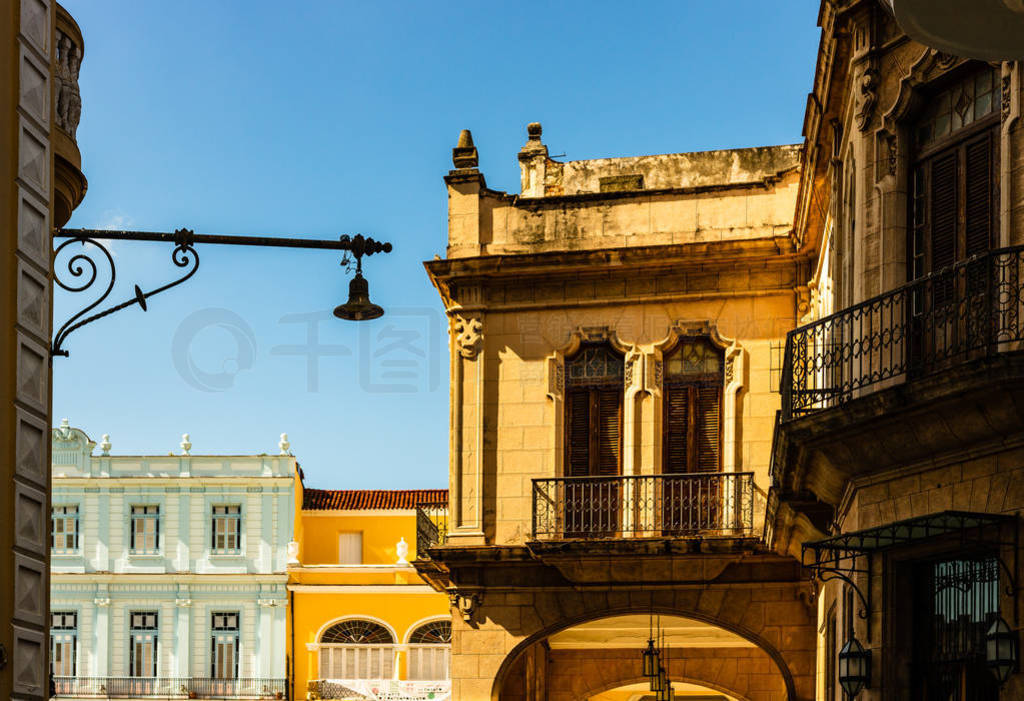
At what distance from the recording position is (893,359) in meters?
12.3

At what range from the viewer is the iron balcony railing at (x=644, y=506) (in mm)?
20969

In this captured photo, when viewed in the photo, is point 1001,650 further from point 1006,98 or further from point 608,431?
point 608,431

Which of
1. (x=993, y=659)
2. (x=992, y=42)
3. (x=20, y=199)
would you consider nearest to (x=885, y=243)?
A: (x=993, y=659)

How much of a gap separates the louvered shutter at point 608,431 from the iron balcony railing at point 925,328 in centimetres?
813

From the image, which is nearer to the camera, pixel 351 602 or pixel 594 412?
pixel 594 412

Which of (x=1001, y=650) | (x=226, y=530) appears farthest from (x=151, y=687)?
(x=1001, y=650)

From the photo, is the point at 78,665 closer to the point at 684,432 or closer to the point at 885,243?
the point at 684,432

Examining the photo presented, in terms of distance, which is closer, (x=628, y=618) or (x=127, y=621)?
(x=628, y=618)

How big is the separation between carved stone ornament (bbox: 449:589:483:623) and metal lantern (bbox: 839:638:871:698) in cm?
940

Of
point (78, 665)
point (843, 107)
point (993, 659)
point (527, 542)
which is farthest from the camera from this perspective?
point (78, 665)

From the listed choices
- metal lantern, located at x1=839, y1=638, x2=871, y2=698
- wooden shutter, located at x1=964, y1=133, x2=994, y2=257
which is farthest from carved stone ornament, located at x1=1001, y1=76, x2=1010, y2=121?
metal lantern, located at x1=839, y1=638, x2=871, y2=698

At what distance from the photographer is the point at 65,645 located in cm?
4700

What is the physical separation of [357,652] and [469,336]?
25.6 m

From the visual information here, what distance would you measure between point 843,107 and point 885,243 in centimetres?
248
